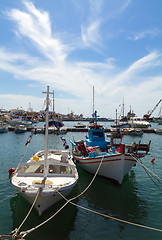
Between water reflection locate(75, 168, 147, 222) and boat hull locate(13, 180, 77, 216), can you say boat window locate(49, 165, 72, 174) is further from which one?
boat hull locate(13, 180, 77, 216)

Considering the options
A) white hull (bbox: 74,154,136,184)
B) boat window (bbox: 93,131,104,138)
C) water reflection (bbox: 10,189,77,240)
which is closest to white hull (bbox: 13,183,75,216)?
water reflection (bbox: 10,189,77,240)

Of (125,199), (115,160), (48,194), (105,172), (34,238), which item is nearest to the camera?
(34,238)

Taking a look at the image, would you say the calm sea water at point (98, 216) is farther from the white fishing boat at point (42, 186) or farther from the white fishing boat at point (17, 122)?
the white fishing boat at point (17, 122)

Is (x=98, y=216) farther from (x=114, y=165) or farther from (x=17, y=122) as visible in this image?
(x=17, y=122)

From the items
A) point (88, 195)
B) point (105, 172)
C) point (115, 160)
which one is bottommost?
point (88, 195)

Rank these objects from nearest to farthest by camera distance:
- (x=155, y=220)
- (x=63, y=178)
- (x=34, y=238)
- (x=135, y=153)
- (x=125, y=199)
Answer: (x=34, y=238), (x=155, y=220), (x=63, y=178), (x=125, y=199), (x=135, y=153)

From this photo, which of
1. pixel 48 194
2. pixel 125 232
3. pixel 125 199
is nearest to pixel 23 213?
pixel 48 194

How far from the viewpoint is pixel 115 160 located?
41.8ft

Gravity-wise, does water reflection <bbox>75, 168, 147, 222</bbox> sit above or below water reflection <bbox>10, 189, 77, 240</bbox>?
below

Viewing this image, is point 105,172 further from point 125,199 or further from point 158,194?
point 158,194

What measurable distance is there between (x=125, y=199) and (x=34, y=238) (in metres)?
6.82

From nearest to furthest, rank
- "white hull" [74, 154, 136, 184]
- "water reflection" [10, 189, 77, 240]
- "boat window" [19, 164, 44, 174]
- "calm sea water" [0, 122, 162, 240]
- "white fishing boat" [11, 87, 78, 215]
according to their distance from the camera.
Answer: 1. "water reflection" [10, 189, 77, 240]
2. "calm sea water" [0, 122, 162, 240]
3. "white fishing boat" [11, 87, 78, 215]
4. "boat window" [19, 164, 44, 174]
5. "white hull" [74, 154, 136, 184]

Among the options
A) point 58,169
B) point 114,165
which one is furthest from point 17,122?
point 114,165

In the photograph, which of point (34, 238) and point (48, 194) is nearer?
point (34, 238)
